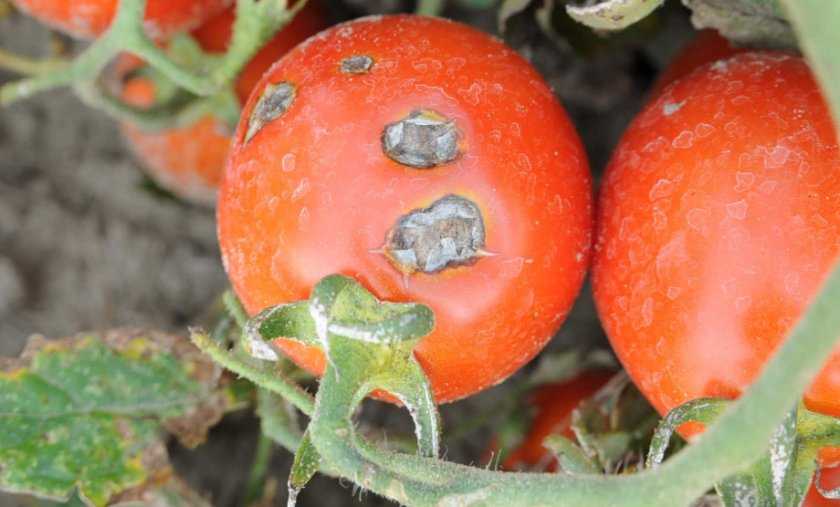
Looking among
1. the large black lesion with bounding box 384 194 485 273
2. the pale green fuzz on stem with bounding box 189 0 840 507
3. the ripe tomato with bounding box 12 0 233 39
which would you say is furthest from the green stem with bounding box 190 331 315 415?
the ripe tomato with bounding box 12 0 233 39

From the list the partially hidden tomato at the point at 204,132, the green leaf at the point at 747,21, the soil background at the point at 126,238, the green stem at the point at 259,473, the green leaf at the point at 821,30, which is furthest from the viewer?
the soil background at the point at 126,238

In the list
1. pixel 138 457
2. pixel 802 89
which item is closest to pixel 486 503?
pixel 802 89

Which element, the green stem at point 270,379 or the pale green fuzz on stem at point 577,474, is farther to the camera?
the green stem at point 270,379

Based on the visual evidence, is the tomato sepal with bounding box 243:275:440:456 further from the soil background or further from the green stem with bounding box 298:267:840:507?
the soil background

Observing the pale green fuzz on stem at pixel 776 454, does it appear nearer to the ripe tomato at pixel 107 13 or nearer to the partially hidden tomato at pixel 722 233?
the partially hidden tomato at pixel 722 233

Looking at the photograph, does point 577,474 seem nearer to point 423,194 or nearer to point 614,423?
point 423,194

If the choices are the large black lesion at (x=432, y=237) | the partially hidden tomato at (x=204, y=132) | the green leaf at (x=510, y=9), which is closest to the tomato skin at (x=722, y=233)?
the large black lesion at (x=432, y=237)
